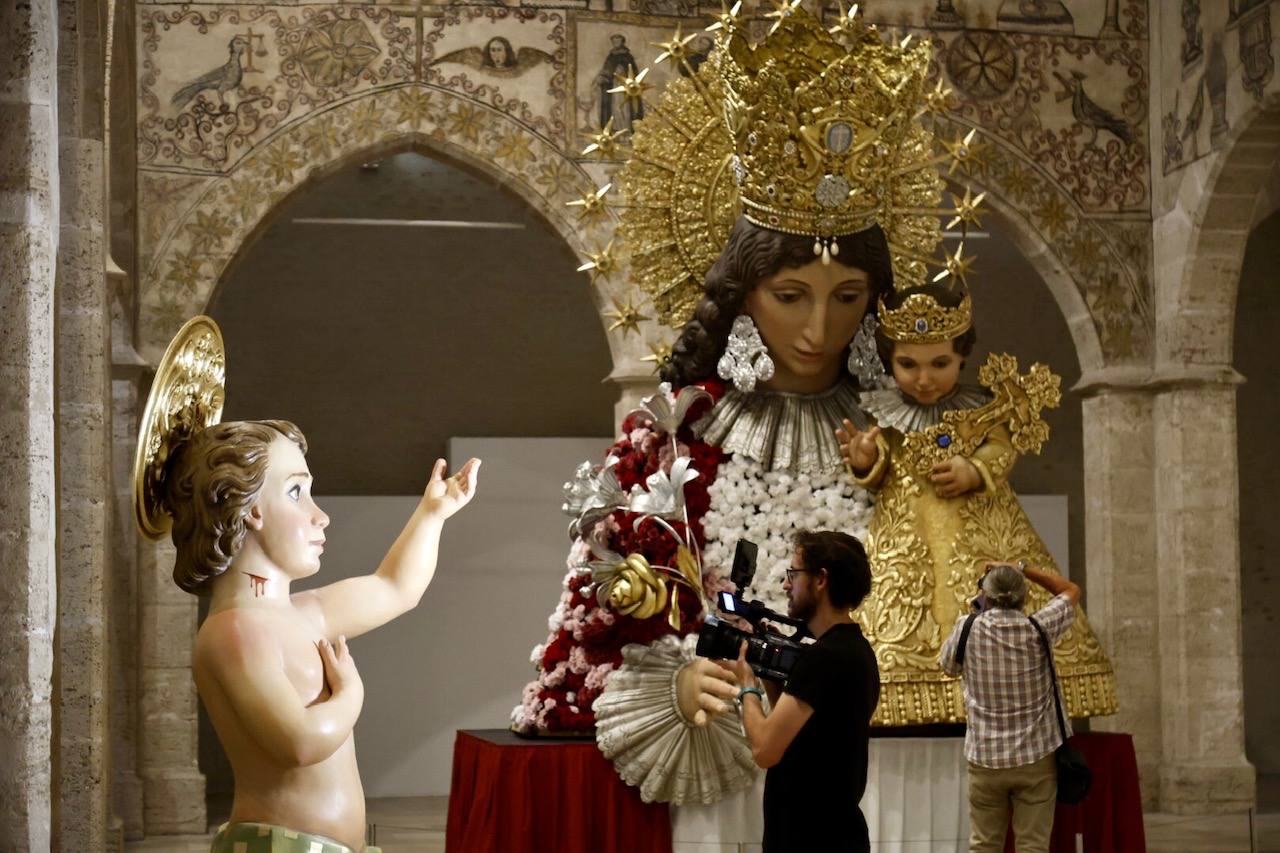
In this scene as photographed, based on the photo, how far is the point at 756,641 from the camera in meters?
4.29

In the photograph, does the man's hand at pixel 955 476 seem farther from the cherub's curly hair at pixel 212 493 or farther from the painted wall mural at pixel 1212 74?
the painted wall mural at pixel 1212 74

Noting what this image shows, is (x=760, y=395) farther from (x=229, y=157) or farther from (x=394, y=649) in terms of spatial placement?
(x=394, y=649)

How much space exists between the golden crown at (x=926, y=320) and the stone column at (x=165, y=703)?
626cm

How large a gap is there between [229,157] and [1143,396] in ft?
19.4

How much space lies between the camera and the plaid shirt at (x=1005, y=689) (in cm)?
521

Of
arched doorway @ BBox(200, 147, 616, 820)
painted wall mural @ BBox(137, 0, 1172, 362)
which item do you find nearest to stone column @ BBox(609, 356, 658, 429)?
painted wall mural @ BBox(137, 0, 1172, 362)

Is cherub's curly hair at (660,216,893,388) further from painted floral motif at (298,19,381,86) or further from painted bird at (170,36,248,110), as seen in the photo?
painted bird at (170,36,248,110)

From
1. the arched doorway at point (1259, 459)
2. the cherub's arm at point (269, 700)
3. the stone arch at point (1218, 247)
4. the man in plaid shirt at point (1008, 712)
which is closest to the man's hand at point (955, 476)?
the man in plaid shirt at point (1008, 712)

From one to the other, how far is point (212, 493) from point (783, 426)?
2577 mm

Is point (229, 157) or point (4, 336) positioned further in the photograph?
point (229, 157)

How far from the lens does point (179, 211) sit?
10.8 metres

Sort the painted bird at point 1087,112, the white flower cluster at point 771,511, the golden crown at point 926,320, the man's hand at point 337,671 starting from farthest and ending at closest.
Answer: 1. the painted bird at point 1087,112
2. the white flower cluster at point 771,511
3. the golden crown at point 926,320
4. the man's hand at point 337,671

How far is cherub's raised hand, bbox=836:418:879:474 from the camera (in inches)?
222

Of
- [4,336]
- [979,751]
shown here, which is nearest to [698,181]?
[979,751]
